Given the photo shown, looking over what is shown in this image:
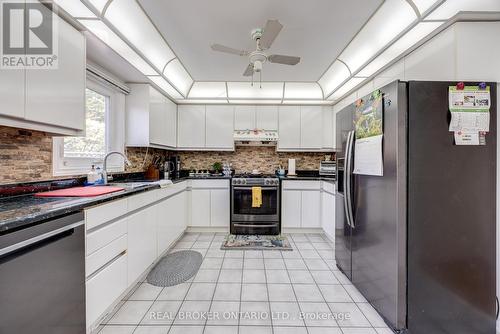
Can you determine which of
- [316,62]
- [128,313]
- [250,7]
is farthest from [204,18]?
[128,313]

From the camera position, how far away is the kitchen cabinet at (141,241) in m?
1.90

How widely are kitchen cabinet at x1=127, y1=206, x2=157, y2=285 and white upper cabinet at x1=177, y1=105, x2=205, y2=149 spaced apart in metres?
1.76

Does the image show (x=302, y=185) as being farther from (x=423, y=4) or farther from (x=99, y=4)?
(x=99, y=4)

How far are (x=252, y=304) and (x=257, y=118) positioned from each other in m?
2.98

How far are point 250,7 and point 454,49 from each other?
168 centimetres

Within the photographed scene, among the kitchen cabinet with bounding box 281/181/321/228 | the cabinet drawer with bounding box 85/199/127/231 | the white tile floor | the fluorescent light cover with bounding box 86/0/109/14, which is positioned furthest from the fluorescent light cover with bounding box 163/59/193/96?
the white tile floor

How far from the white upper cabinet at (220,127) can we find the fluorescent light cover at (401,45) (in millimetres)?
2230

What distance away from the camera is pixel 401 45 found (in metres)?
2.07

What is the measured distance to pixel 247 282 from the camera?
7.17 ft

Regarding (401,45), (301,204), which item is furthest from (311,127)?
(401,45)

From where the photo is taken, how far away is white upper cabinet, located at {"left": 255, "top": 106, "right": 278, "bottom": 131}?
3947 mm

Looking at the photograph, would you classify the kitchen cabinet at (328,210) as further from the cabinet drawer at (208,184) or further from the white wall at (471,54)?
the white wall at (471,54)

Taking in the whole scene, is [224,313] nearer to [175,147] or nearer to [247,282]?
[247,282]

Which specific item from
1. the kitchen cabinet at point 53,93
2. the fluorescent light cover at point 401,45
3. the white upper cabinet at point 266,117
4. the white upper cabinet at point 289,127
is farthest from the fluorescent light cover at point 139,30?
the fluorescent light cover at point 401,45
